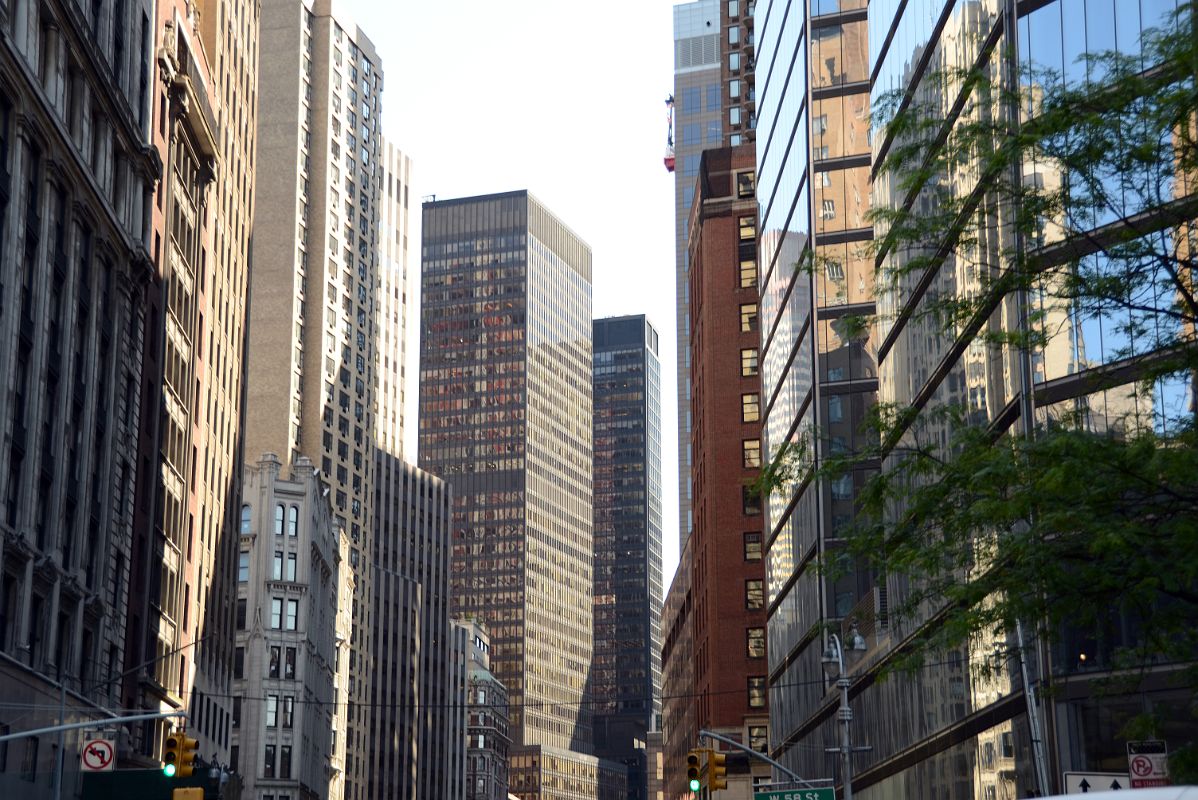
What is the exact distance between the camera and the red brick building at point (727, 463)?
118 m

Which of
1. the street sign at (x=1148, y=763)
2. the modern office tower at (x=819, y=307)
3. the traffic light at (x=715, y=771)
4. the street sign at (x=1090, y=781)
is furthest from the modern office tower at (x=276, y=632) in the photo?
the street sign at (x=1148, y=763)

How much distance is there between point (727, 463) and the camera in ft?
403

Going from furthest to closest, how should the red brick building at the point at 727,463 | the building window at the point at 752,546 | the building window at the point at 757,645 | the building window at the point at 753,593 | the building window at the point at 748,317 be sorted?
the building window at the point at 748,317 < the building window at the point at 752,546 < the building window at the point at 753,593 < the red brick building at the point at 727,463 < the building window at the point at 757,645

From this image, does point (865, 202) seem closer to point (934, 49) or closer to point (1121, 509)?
point (934, 49)

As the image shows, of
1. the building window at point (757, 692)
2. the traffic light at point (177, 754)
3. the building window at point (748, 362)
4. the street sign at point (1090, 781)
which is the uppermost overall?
the building window at point (748, 362)

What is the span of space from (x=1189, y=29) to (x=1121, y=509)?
6.41 metres

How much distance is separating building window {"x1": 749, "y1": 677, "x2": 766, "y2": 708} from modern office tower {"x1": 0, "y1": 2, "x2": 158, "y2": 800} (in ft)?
182

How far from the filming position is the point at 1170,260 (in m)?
20.4

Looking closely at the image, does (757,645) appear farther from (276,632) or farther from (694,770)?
(694,770)

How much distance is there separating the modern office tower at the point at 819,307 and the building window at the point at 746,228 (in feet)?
144

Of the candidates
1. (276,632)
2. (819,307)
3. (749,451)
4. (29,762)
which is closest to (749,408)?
(749,451)

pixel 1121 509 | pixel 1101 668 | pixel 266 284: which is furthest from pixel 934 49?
pixel 266 284

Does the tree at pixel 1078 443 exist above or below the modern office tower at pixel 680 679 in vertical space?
below

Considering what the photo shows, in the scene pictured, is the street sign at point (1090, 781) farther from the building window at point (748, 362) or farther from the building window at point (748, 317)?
the building window at point (748, 317)
